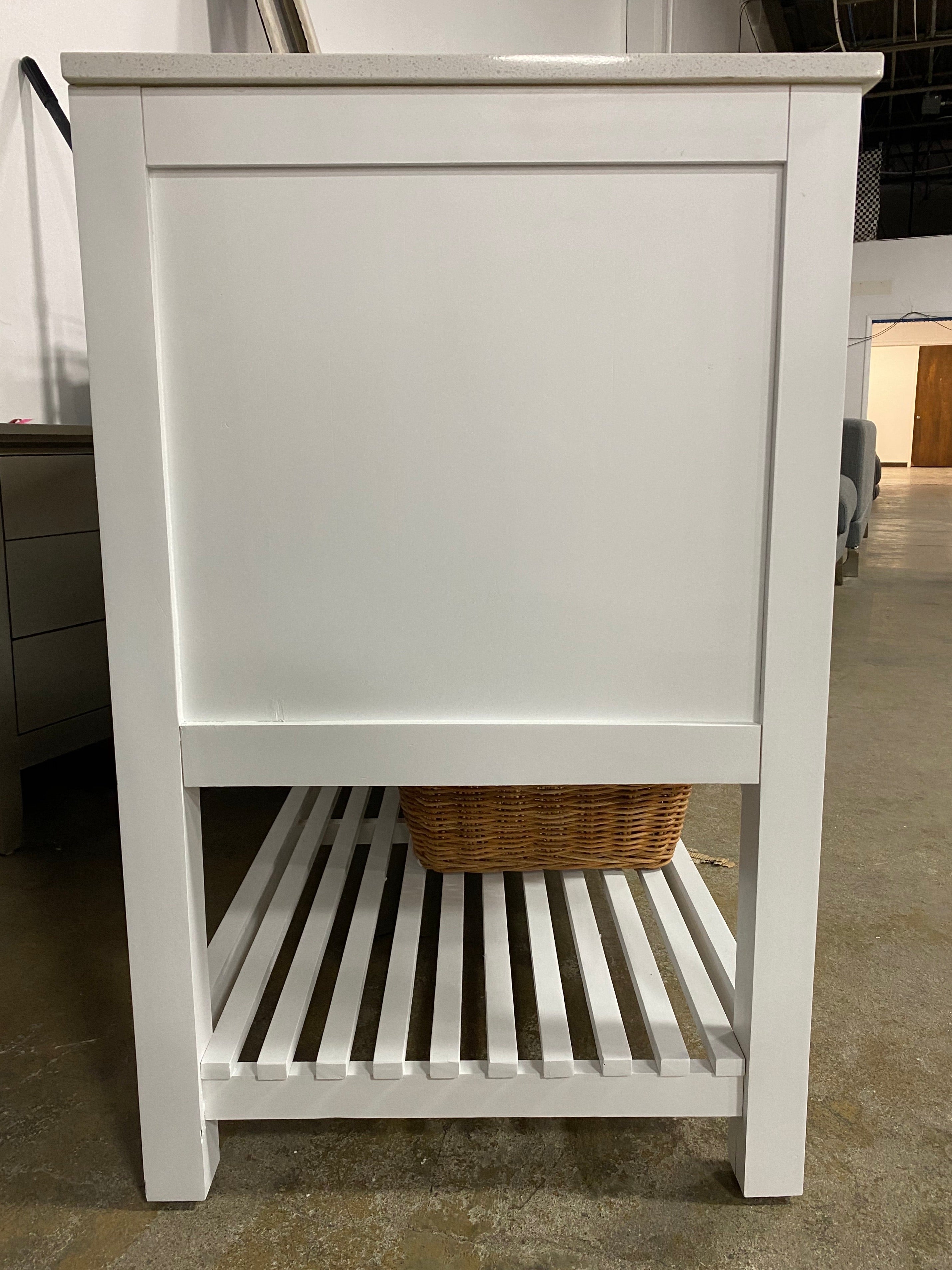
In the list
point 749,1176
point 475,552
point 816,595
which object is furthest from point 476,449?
point 749,1176

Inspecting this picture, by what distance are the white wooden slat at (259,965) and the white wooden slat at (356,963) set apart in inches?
2.9

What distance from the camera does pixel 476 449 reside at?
76 centimetres

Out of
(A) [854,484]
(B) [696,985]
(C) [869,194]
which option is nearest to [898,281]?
(C) [869,194]

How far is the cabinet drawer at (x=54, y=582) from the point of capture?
5.52 ft

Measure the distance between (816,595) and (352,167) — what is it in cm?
48

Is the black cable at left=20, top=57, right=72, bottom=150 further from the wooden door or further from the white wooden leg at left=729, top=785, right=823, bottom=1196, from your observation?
the wooden door

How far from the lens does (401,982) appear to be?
3.25ft

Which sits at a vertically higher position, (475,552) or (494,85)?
(494,85)

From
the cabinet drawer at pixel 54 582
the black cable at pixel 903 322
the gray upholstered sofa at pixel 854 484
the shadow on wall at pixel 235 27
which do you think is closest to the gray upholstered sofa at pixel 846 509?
the gray upholstered sofa at pixel 854 484

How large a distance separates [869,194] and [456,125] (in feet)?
A: 35.0

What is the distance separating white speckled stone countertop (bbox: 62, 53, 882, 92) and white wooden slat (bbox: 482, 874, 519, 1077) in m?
0.78

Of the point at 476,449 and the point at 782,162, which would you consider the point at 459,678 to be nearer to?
the point at 476,449

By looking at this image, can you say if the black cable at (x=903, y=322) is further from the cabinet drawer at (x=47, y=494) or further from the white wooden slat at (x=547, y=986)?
the white wooden slat at (x=547, y=986)

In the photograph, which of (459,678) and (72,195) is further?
(72,195)
